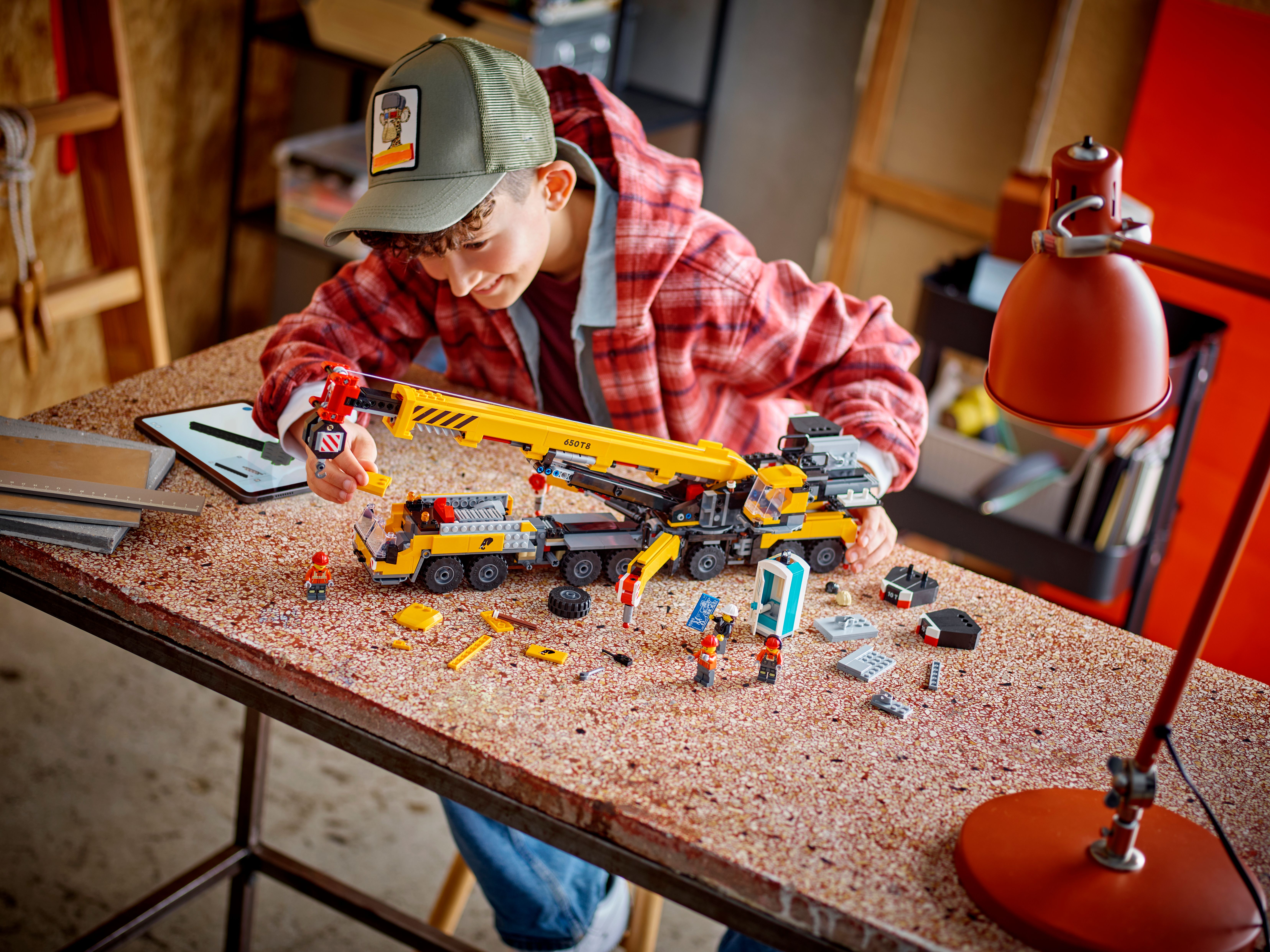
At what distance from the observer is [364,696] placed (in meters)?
0.99

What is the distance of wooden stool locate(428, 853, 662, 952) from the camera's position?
64.4 inches

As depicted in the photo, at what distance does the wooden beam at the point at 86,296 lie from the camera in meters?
2.14

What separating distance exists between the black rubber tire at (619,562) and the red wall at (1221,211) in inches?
54.3

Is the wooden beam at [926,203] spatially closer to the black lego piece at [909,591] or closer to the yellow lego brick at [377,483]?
the black lego piece at [909,591]

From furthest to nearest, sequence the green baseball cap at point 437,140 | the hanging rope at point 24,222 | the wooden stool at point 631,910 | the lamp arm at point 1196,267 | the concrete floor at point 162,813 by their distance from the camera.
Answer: the hanging rope at point 24,222, the concrete floor at point 162,813, the wooden stool at point 631,910, the green baseball cap at point 437,140, the lamp arm at point 1196,267

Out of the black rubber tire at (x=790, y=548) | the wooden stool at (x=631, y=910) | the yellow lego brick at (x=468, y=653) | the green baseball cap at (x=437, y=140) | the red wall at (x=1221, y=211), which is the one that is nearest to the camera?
the yellow lego brick at (x=468, y=653)

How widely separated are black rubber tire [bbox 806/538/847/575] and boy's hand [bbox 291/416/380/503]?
19.0 inches

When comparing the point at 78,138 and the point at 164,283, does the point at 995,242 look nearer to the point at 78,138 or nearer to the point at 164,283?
the point at 78,138

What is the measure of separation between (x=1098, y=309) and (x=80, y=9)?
2.10 m

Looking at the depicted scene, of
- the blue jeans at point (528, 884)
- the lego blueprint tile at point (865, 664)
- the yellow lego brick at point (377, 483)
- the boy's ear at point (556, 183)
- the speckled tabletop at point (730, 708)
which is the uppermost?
the boy's ear at point (556, 183)

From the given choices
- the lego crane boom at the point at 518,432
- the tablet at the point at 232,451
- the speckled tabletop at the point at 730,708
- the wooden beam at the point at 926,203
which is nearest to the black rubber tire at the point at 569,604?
the speckled tabletop at the point at 730,708

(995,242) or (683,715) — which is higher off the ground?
(995,242)

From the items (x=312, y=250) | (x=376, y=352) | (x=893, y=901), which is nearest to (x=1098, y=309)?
(x=893, y=901)

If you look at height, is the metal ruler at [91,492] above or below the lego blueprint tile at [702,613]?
above
